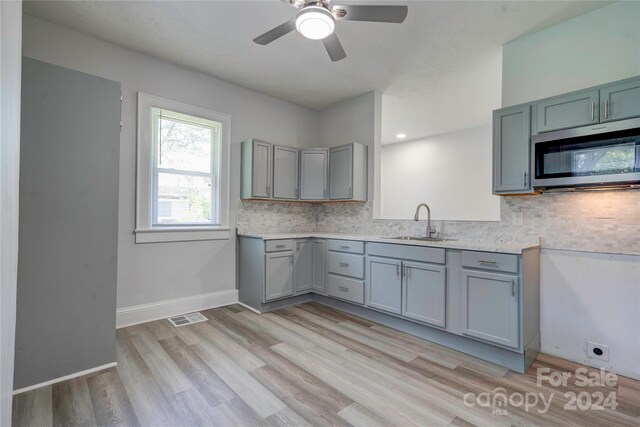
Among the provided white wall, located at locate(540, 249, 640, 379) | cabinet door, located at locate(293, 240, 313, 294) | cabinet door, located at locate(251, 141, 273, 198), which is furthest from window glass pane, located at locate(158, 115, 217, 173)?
white wall, located at locate(540, 249, 640, 379)

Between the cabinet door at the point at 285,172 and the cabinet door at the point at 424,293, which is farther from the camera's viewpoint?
the cabinet door at the point at 285,172

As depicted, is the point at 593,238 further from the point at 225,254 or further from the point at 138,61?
the point at 138,61

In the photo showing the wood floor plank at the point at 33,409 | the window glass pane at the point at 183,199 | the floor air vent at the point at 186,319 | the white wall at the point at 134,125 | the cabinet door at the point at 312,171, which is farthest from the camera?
the cabinet door at the point at 312,171

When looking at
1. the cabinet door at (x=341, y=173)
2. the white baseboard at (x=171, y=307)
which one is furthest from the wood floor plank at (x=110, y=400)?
the cabinet door at (x=341, y=173)

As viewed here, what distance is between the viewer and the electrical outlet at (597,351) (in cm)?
230

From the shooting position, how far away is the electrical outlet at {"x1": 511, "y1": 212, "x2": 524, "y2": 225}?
273 centimetres

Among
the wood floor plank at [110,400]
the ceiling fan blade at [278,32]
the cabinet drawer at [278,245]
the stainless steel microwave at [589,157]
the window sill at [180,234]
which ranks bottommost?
the wood floor plank at [110,400]

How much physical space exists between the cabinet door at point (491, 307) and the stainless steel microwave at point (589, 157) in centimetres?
83

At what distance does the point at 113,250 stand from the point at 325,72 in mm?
2831

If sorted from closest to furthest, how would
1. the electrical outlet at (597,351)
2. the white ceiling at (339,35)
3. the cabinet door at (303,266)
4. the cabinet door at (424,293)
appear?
the electrical outlet at (597,351) → the white ceiling at (339,35) → the cabinet door at (424,293) → the cabinet door at (303,266)

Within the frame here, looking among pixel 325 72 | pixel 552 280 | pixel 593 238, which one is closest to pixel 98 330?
pixel 325 72

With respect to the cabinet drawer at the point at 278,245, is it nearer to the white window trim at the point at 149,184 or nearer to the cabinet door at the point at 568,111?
the white window trim at the point at 149,184

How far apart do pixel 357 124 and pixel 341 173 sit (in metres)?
0.77

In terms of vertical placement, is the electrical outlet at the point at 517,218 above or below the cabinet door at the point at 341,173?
below
